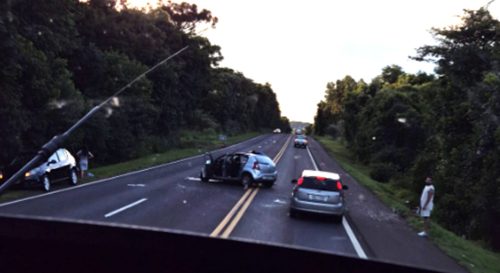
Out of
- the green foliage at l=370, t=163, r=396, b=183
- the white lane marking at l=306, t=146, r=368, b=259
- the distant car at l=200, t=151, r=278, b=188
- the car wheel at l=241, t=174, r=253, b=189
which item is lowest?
the green foliage at l=370, t=163, r=396, b=183

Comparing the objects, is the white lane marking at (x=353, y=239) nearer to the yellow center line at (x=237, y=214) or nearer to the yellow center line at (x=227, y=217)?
the yellow center line at (x=237, y=214)

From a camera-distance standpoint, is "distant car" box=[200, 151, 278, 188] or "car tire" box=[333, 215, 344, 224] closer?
"car tire" box=[333, 215, 344, 224]

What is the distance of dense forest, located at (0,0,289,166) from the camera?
2230cm

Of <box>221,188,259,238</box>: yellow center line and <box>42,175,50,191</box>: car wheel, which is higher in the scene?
<box>42,175,50,191</box>: car wheel

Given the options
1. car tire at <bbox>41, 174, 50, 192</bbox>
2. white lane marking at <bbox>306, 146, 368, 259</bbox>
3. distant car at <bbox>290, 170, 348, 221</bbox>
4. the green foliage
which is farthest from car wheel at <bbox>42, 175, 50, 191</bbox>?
the green foliage

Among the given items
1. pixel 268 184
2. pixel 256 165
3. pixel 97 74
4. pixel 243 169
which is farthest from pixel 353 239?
pixel 97 74

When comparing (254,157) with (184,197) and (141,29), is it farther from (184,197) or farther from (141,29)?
(141,29)

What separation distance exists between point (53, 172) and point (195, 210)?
697 cm

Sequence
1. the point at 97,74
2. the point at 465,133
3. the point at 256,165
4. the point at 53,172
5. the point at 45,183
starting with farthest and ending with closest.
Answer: the point at 97,74, the point at 465,133, the point at 256,165, the point at 53,172, the point at 45,183

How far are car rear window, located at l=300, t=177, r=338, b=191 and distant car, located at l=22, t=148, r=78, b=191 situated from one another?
8.44 metres

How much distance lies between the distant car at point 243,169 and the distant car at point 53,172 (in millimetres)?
5854

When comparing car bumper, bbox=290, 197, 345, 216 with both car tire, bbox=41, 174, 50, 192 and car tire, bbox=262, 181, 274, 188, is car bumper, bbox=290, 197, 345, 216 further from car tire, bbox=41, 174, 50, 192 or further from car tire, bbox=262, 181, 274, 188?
car tire, bbox=41, 174, 50, 192

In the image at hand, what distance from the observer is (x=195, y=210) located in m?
15.9

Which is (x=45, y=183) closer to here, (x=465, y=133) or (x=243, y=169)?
(x=243, y=169)
